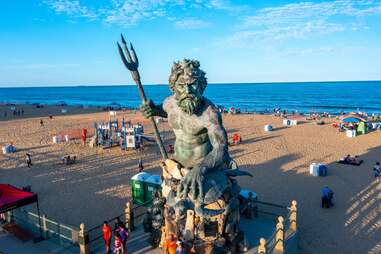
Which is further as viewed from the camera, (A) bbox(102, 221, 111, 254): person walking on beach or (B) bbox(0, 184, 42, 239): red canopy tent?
(B) bbox(0, 184, 42, 239): red canopy tent

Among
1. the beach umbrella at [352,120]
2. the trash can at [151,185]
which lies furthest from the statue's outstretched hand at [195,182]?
the beach umbrella at [352,120]

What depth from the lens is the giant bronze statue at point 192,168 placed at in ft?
21.2

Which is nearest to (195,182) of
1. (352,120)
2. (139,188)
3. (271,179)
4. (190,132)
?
(190,132)

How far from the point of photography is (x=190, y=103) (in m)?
6.46

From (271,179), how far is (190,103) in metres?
11.3

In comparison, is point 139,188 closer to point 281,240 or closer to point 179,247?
point 179,247

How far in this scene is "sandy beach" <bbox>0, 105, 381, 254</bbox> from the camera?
1125cm

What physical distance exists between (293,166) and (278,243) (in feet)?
39.1

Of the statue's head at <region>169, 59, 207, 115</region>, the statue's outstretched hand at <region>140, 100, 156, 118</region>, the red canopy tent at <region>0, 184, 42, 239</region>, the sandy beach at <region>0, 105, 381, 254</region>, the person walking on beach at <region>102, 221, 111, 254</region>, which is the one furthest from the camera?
the sandy beach at <region>0, 105, 381, 254</region>

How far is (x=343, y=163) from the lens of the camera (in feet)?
63.1

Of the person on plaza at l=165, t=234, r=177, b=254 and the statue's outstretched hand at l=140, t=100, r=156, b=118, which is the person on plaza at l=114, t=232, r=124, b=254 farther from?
the statue's outstretched hand at l=140, t=100, r=156, b=118

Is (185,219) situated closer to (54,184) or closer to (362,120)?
(54,184)

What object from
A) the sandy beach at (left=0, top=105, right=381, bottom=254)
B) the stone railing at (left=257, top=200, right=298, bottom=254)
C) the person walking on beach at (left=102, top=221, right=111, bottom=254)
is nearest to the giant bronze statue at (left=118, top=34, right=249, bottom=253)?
the stone railing at (left=257, top=200, right=298, bottom=254)

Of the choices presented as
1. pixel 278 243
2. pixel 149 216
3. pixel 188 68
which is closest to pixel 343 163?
pixel 278 243
